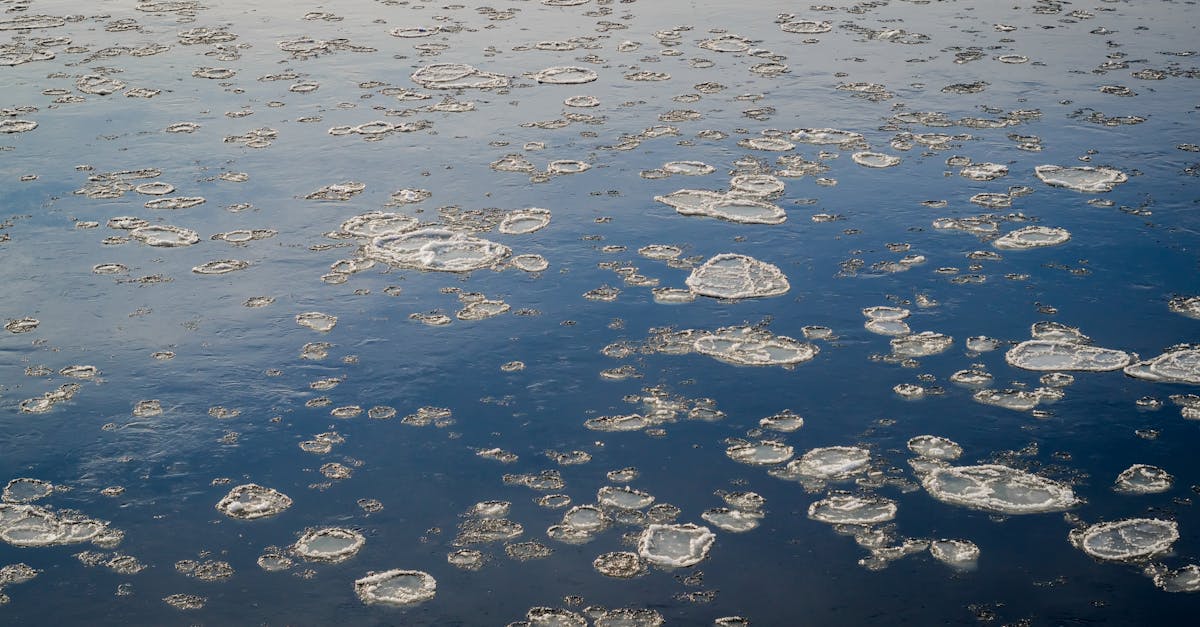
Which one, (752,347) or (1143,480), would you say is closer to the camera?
(1143,480)

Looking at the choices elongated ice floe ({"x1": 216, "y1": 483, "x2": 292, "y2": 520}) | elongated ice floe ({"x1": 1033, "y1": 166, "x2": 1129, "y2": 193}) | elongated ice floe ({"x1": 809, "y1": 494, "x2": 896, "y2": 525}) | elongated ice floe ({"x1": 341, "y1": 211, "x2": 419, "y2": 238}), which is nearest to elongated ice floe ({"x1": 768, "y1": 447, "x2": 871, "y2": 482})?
elongated ice floe ({"x1": 809, "y1": 494, "x2": 896, "y2": 525})

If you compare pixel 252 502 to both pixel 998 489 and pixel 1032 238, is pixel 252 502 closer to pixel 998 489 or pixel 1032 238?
pixel 998 489

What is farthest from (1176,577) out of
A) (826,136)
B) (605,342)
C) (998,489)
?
(826,136)

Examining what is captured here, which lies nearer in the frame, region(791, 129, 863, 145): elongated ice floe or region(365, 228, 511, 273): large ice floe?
region(365, 228, 511, 273): large ice floe

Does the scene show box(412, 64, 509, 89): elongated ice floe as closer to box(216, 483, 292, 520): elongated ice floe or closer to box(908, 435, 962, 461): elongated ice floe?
box(216, 483, 292, 520): elongated ice floe

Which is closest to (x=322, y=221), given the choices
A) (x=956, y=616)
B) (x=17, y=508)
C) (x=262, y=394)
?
(x=262, y=394)

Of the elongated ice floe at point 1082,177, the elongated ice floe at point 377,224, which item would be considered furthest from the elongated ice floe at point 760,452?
the elongated ice floe at point 1082,177

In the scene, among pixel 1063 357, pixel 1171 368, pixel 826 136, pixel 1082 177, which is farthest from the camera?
pixel 826 136

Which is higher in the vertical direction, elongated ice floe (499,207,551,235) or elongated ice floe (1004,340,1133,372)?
elongated ice floe (1004,340,1133,372)
